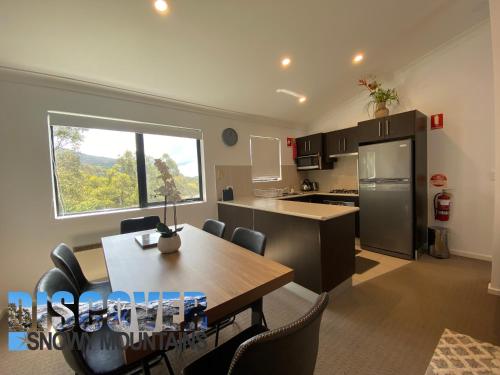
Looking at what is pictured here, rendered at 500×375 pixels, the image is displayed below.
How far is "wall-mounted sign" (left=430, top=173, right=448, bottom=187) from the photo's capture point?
3.09m

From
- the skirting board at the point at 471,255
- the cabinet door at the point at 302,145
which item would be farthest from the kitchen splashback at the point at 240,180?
the skirting board at the point at 471,255

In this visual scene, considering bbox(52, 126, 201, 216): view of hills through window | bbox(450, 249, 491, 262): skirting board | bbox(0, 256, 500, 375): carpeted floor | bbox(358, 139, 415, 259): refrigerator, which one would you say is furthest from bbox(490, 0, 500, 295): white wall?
bbox(52, 126, 201, 216): view of hills through window

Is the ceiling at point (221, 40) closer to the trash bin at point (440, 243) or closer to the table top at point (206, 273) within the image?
the table top at point (206, 273)

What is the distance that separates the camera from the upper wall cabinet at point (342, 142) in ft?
12.0

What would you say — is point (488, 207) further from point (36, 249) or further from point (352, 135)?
point (36, 249)

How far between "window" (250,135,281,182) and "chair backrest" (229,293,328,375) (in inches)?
134

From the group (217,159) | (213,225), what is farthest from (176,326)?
(217,159)

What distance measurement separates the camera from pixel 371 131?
3.31m

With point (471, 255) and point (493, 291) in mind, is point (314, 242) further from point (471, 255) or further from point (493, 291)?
point (471, 255)

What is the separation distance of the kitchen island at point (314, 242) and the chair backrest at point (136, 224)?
4.00ft

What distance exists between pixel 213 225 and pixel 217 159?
1.64 m

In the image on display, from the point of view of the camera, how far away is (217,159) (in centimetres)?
351

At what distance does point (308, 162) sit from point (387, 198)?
5.64 ft

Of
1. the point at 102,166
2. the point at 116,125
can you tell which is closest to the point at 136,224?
the point at 102,166
